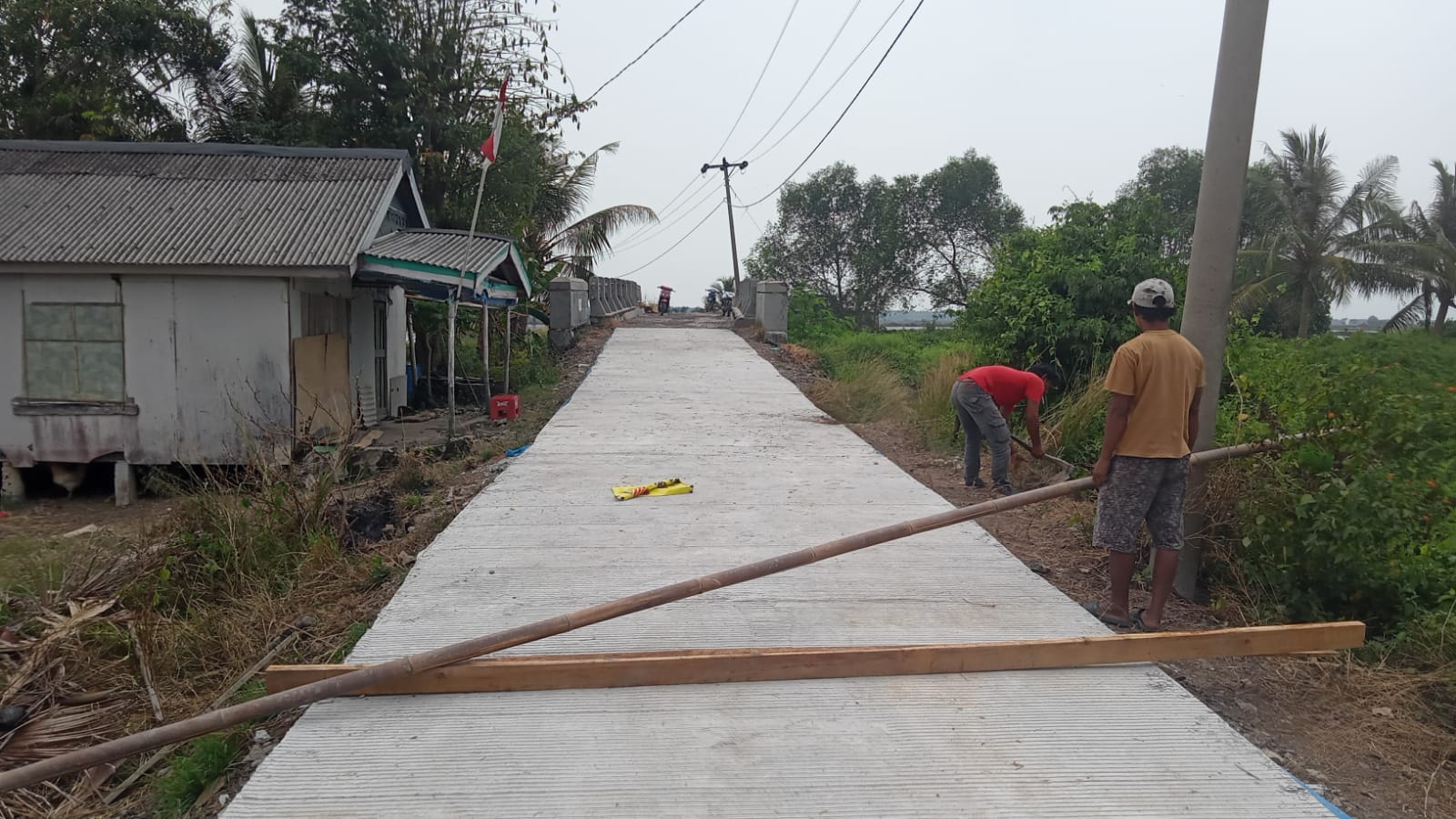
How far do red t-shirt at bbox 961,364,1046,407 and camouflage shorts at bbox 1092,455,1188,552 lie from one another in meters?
2.78

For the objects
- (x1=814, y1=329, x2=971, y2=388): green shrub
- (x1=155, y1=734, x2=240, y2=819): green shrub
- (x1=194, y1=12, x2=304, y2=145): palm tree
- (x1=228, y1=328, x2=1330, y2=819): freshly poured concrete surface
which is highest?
(x1=194, y1=12, x2=304, y2=145): palm tree

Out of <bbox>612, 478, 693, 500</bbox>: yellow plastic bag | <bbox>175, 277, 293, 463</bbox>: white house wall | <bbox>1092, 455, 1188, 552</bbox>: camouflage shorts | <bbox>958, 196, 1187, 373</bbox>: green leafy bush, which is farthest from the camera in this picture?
<bbox>175, 277, 293, 463</bbox>: white house wall

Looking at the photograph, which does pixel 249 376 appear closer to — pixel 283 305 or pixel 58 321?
pixel 283 305

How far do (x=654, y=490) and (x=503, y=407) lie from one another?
219 inches

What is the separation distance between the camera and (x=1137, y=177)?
3466 centimetres

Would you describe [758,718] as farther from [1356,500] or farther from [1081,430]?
[1081,430]

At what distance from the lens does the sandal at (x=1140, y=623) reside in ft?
14.8

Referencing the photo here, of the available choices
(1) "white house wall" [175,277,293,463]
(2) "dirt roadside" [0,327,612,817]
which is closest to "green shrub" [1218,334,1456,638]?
(2) "dirt roadside" [0,327,612,817]

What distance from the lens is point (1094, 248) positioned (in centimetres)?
1017

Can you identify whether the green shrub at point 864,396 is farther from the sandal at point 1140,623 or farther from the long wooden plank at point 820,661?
the long wooden plank at point 820,661

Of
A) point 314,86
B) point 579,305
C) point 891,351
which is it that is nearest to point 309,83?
point 314,86

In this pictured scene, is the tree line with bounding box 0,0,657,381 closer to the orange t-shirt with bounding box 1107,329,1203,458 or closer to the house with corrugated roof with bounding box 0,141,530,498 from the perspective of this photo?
the house with corrugated roof with bounding box 0,141,530,498

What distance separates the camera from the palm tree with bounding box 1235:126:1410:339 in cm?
2655

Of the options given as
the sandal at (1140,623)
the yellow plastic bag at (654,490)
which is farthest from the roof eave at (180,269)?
the sandal at (1140,623)
